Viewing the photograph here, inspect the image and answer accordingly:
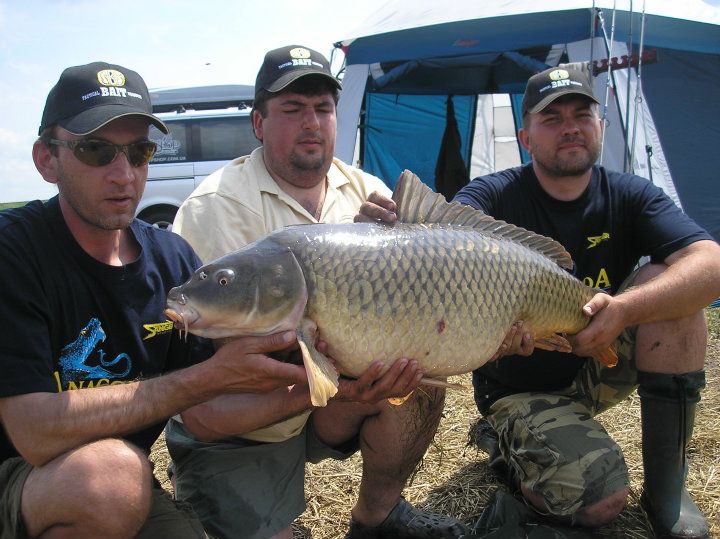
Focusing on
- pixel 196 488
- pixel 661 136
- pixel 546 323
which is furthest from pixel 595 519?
pixel 661 136

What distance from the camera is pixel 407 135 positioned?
8531 millimetres

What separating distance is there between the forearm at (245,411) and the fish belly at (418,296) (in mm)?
271

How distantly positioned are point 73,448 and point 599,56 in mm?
5591

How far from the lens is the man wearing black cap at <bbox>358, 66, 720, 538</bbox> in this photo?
7.28 feet

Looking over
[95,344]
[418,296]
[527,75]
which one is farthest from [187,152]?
[418,296]

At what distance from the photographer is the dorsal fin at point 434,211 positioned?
6.48ft

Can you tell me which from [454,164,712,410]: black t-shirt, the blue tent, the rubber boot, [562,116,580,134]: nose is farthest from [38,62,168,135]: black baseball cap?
the blue tent

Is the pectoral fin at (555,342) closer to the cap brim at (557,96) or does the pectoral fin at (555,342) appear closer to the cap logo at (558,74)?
the cap brim at (557,96)

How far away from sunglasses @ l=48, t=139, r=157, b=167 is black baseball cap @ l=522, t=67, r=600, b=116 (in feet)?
5.63

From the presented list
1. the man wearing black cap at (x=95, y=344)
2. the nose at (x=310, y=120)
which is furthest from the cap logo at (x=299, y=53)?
the man wearing black cap at (x=95, y=344)

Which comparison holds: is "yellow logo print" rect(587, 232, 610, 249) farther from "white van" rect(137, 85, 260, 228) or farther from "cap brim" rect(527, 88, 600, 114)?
"white van" rect(137, 85, 260, 228)

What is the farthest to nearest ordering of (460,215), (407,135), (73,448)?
(407,135) < (460,215) < (73,448)

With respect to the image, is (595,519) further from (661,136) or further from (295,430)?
(661,136)

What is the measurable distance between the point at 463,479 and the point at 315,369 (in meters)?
1.42
